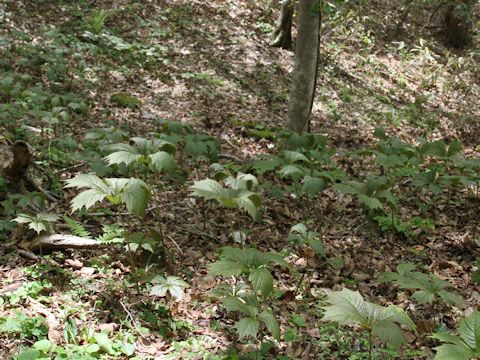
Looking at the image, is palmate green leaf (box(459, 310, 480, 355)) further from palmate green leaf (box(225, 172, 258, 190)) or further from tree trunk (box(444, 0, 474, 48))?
tree trunk (box(444, 0, 474, 48))

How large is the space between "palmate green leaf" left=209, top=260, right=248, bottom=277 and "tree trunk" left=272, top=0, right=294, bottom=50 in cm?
861

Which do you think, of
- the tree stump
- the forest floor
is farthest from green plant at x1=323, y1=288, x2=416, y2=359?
the tree stump

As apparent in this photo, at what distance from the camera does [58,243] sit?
3.55 m

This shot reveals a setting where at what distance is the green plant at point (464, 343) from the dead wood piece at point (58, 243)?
102 inches

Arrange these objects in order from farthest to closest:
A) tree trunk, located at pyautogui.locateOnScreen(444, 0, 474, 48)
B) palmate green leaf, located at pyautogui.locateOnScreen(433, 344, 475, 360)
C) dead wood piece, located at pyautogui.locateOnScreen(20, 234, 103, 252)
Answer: tree trunk, located at pyautogui.locateOnScreen(444, 0, 474, 48) → dead wood piece, located at pyautogui.locateOnScreen(20, 234, 103, 252) → palmate green leaf, located at pyautogui.locateOnScreen(433, 344, 475, 360)

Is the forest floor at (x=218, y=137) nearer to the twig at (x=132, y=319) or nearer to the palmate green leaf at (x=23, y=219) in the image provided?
the twig at (x=132, y=319)

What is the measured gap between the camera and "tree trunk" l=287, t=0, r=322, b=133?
601cm

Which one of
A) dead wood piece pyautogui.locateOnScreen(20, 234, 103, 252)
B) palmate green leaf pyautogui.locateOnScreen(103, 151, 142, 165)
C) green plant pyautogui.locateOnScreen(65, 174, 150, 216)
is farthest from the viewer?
dead wood piece pyautogui.locateOnScreen(20, 234, 103, 252)

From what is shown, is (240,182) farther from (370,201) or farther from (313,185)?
(370,201)

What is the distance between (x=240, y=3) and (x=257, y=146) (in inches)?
246

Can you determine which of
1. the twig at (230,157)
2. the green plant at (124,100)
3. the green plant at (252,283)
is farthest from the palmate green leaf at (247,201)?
the green plant at (124,100)

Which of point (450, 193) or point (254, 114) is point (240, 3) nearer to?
point (254, 114)

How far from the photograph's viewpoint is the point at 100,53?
890 centimetres

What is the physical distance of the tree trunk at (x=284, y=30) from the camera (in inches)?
406
